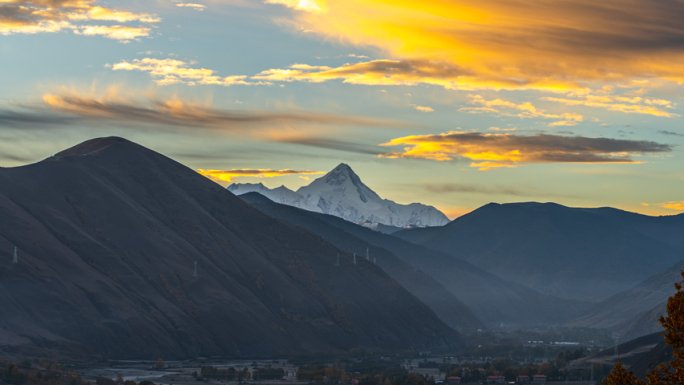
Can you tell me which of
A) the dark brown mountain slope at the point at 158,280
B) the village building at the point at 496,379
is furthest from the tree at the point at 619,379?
the village building at the point at 496,379

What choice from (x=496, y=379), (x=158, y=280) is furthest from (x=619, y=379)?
(x=158, y=280)

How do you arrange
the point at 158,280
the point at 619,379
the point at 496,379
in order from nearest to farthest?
the point at 619,379 → the point at 496,379 → the point at 158,280

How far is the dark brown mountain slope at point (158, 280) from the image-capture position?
125688 millimetres

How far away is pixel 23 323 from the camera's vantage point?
118 metres

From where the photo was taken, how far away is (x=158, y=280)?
15312 centimetres

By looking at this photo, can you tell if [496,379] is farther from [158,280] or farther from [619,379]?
[619,379]

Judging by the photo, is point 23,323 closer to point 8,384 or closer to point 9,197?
point 8,384

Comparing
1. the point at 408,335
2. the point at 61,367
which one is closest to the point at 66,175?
the point at 61,367

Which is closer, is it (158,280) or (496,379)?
(496,379)

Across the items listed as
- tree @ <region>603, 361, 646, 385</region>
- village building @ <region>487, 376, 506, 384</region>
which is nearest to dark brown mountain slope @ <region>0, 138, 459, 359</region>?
village building @ <region>487, 376, 506, 384</region>

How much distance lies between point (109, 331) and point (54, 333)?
30.3 ft

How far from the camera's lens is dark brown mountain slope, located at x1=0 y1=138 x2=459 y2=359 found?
126 metres

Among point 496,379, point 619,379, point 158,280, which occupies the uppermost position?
point 619,379

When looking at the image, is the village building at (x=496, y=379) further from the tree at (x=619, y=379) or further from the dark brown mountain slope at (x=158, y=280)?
the tree at (x=619, y=379)
